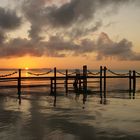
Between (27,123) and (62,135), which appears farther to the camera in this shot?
(27,123)

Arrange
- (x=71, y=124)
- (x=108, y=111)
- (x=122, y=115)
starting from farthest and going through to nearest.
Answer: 1. (x=108, y=111)
2. (x=122, y=115)
3. (x=71, y=124)

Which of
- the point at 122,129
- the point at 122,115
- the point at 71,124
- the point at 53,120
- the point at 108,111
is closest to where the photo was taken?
the point at 122,129

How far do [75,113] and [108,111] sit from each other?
1470mm

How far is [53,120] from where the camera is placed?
509 inches

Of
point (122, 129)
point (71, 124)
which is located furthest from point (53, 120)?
point (122, 129)

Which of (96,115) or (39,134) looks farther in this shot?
(96,115)

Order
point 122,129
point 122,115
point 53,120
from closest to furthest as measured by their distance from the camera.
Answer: point 122,129 → point 53,120 → point 122,115

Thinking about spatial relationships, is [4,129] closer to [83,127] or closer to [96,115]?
[83,127]

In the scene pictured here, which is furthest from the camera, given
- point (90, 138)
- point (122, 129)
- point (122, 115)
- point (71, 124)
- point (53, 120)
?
point (122, 115)

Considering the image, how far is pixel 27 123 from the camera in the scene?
12227 mm

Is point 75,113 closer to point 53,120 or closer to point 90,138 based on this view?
point 53,120

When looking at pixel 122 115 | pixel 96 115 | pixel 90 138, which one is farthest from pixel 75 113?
pixel 90 138

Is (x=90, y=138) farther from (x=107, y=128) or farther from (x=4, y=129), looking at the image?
(x=4, y=129)

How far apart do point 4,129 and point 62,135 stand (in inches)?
78.8
